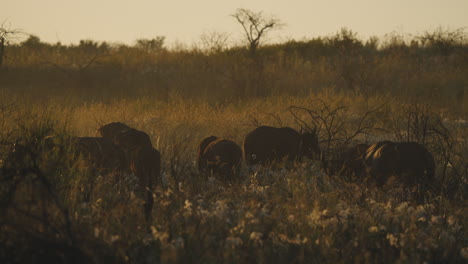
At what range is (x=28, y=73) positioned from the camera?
59.9 feet

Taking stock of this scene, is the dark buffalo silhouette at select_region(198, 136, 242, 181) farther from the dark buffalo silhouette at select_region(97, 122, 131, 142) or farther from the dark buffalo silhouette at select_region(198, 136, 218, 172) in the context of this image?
the dark buffalo silhouette at select_region(97, 122, 131, 142)

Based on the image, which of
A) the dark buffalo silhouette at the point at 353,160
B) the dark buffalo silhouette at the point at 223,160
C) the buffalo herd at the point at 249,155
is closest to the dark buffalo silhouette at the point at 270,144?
the buffalo herd at the point at 249,155

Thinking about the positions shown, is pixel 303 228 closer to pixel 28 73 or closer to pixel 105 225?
pixel 105 225

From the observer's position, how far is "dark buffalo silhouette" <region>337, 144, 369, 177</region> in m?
5.05

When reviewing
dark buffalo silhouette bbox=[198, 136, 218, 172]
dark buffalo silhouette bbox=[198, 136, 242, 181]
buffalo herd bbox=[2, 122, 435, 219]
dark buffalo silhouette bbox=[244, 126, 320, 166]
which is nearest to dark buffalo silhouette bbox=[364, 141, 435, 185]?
buffalo herd bbox=[2, 122, 435, 219]

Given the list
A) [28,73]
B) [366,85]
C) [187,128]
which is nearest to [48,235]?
[187,128]

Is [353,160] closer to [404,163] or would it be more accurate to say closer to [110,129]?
[404,163]

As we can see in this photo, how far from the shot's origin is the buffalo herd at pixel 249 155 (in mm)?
4637

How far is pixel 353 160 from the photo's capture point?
512 cm

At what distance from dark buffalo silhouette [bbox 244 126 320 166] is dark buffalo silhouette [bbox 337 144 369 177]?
1.30 feet

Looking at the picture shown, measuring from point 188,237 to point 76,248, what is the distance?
0.73m

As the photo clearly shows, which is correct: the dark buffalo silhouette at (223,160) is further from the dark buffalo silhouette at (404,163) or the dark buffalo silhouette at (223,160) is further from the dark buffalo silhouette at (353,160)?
the dark buffalo silhouette at (404,163)

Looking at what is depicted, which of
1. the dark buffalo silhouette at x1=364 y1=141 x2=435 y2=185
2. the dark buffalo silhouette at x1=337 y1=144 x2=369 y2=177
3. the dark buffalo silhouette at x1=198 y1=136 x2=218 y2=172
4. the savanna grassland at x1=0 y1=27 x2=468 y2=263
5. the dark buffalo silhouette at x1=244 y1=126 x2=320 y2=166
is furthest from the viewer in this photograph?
the dark buffalo silhouette at x1=244 y1=126 x2=320 y2=166

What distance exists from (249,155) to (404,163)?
173 centimetres
